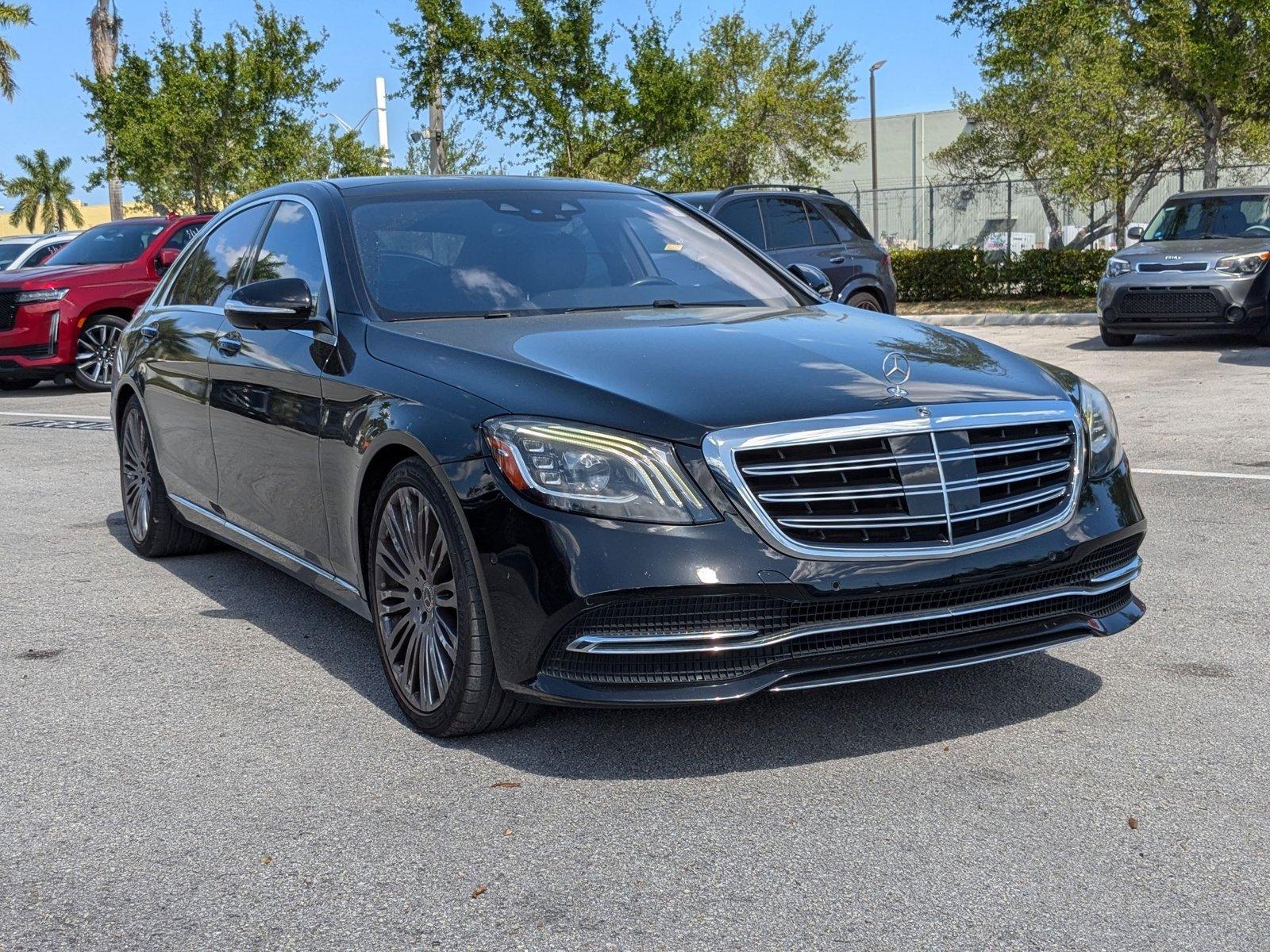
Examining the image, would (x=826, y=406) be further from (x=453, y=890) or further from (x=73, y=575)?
(x=73, y=575)

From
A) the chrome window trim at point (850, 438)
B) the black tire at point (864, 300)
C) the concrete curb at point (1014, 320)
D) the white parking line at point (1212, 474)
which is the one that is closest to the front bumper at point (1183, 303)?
the black tire at point (864, 300)

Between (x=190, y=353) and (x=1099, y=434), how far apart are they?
3.65 meters

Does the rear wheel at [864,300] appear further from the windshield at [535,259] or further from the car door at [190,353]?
the windshield at [535,259]

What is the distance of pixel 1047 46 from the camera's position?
1022 inches

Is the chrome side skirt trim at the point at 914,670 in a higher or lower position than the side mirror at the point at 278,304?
lower

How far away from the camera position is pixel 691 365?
424cm

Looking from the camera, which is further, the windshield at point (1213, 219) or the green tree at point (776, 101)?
the green tree at point (776, 101)

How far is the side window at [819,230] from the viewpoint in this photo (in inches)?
602

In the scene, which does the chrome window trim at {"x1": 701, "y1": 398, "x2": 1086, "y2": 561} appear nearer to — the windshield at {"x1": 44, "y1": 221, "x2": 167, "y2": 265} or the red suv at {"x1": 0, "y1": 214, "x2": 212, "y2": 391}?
the red suv at {"x1": 0, "y1": 214, "x2": 212, "y2": 391}

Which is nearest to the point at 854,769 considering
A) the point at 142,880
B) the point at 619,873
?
the point at 619,873

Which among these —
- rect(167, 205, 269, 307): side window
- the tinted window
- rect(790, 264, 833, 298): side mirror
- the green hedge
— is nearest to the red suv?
the tinted window

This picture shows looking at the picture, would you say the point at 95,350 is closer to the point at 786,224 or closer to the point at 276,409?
the point at 786,224

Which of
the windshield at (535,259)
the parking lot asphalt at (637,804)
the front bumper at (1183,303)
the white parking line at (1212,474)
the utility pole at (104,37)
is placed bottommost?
the parking lot asphalt at (637,804)

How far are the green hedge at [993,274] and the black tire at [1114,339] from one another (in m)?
7.26
